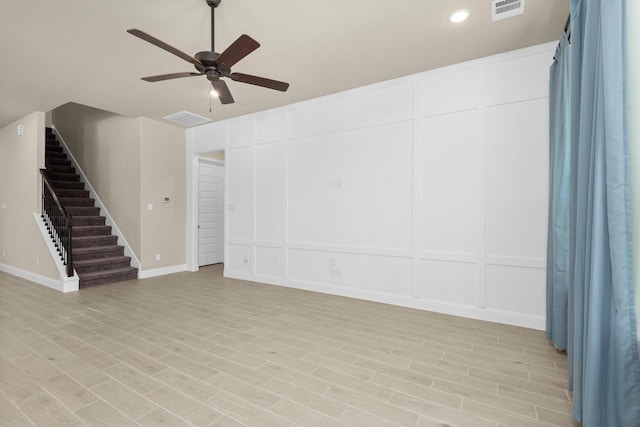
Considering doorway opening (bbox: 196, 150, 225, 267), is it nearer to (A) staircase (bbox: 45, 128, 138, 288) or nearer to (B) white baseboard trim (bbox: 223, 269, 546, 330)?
(A) staircase (bbox: 45, 128, 138, 288)

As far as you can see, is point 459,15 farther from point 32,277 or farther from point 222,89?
point 32,277

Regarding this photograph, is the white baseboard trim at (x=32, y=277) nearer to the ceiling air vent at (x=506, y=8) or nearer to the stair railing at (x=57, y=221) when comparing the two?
the stair railing at (x=57, y=221)

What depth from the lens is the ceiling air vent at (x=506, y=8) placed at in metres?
2.61

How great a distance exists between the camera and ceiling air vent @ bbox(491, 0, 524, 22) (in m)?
2.61

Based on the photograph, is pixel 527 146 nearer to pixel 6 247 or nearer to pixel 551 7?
pixel 551 7

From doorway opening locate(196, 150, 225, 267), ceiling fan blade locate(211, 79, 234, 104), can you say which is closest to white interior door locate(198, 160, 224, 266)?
doorway opening locate(196, 150, 225, 267)

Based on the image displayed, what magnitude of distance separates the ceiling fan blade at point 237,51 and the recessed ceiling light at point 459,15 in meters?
1.76

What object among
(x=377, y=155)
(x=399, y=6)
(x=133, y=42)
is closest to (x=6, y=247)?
(x=133, y=42)

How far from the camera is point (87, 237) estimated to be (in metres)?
5.79

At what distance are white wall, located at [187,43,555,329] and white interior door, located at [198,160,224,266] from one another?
1929 millimetres

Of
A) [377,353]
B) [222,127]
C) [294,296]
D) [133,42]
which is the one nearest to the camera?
[377,353]

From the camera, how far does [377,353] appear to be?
2750 millimetres

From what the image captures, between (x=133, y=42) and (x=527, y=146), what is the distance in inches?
164

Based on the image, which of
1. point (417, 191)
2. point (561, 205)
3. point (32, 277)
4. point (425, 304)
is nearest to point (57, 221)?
point (32, 277)
